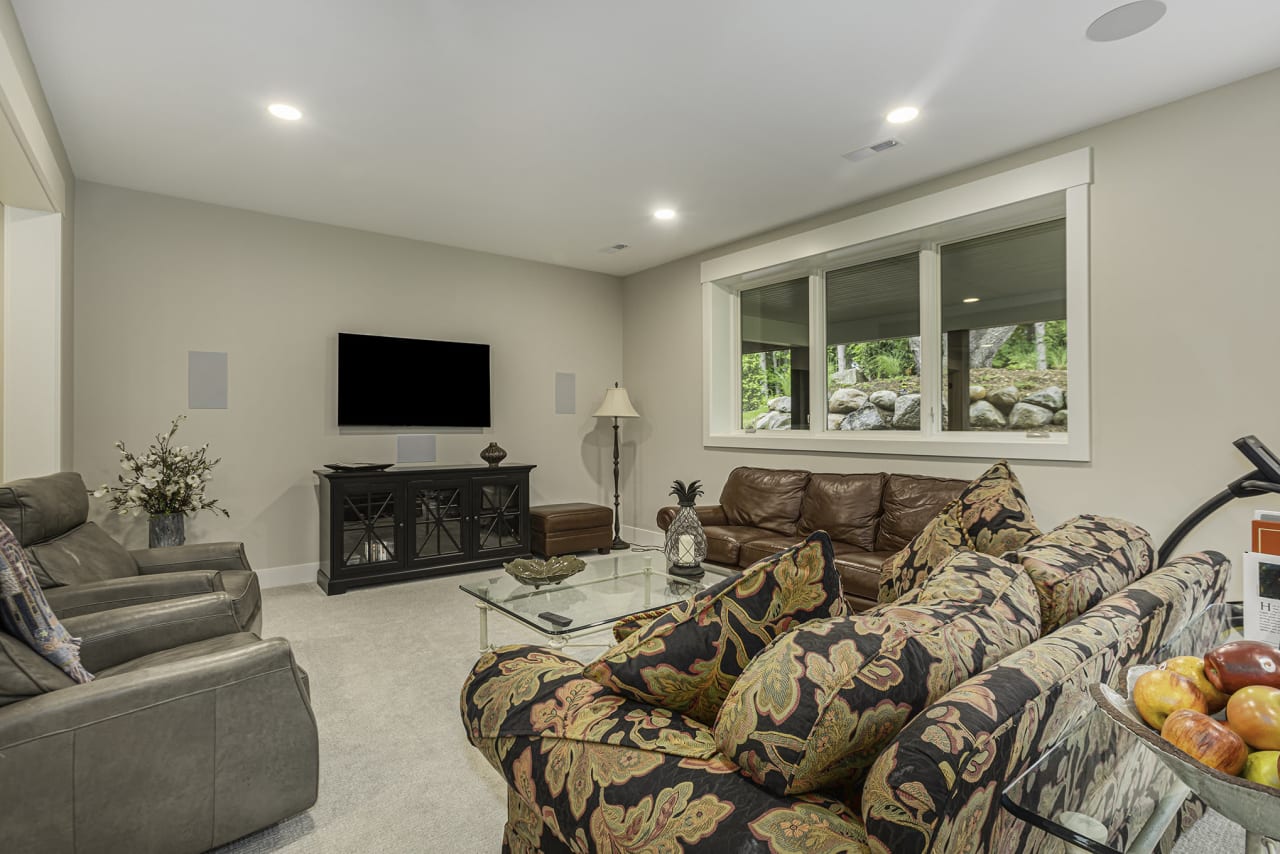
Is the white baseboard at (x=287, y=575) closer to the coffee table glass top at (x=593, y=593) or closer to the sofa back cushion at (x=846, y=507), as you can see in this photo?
the coffee table glass top at (x=593, y=593)

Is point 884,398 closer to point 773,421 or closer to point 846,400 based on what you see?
point 846,400

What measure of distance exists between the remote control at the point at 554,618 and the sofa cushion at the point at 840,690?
150cm

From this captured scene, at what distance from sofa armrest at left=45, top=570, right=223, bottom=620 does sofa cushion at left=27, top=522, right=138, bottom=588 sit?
1.9 inches

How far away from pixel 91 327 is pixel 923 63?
16.1 ft

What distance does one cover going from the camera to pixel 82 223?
3.95 meters

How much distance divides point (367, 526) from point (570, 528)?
1.62 meters

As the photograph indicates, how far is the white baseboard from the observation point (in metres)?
4.52

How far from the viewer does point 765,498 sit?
4508 millimetres

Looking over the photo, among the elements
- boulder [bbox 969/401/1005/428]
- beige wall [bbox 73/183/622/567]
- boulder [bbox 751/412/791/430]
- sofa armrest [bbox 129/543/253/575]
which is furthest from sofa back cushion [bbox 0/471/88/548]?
boulder [bbox 969/401/1005/428]

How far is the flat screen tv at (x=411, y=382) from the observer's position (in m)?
4.85

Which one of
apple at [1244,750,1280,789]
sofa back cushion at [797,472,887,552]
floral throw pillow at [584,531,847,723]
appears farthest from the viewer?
sofa back cushion at [797,472,887,552]

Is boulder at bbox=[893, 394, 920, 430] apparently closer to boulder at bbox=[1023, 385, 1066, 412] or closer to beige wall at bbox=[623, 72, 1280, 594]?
boulder at bbox=[1023, 385, 1066, 412]

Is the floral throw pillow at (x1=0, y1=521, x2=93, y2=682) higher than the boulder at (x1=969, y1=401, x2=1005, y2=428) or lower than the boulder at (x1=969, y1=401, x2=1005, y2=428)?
lower

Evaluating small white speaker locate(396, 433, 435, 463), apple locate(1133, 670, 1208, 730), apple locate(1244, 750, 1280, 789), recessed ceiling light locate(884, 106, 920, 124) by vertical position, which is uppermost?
recessed ceiling light locate(884, 106, 920, 124)
